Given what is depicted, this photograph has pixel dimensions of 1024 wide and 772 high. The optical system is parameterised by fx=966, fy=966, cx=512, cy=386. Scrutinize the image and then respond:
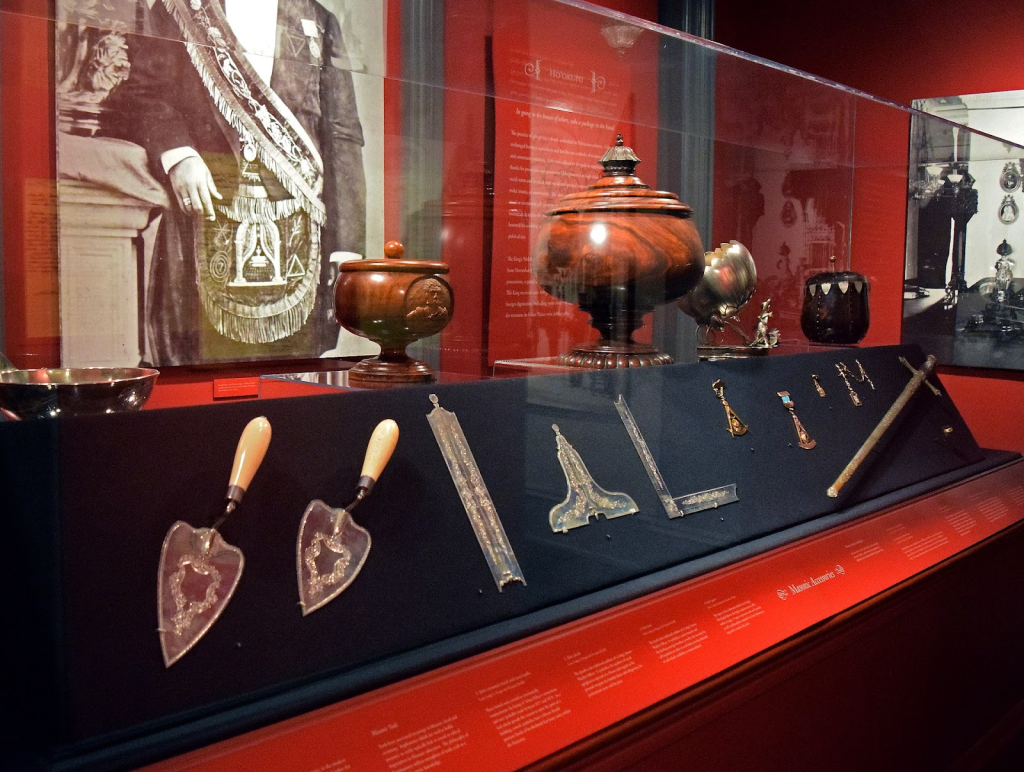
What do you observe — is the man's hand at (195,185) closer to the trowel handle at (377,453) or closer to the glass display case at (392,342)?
the glass display case at (392,342)

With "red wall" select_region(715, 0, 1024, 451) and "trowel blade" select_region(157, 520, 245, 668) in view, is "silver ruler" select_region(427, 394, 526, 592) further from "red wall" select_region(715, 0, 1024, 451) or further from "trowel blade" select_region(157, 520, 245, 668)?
"red wall" select_region(715, 0, 1024, 451)

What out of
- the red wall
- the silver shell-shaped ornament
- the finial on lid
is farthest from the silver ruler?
the red wall

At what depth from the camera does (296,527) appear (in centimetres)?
154

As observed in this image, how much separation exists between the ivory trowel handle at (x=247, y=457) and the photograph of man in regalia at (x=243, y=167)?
0.60 metres

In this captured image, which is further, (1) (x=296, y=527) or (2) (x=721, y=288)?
(2) (x=721, y=288)

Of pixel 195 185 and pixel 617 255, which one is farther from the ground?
pixel 195 185

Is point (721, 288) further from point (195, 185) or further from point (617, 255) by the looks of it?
point (195, 185)

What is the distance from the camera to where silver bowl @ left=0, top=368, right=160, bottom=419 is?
1.49 meters

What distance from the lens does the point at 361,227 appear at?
255 cm

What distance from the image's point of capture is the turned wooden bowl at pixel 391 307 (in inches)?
84.1

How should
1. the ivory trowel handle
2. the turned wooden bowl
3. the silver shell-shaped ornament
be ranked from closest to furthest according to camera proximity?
the ivory trowel handle < the turned wooden bowl < the silver shell-shaped ornament

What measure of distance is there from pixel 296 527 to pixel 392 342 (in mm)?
734

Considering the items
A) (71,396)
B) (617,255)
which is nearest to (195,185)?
(71,396)

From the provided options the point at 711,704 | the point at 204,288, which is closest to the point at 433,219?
the point at 204,288
